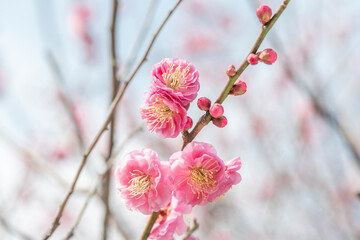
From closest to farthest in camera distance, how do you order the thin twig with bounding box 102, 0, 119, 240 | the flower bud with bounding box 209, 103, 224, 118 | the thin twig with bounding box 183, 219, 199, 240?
the flower bud with bounding box 209, 103, 224, 118 < the thin twig with bounding box 183, 219, 199, 240 < the thin twig with bounding box 102, 0, 119, 240

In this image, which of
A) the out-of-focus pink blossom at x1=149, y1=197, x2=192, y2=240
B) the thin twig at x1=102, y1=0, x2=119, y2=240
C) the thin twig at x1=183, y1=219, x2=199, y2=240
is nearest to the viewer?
the out-of-focus pink blossom at x1=149, y1=197, x2=192, y2=240

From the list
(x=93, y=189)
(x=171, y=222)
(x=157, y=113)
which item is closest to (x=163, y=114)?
(x=157, y=113)

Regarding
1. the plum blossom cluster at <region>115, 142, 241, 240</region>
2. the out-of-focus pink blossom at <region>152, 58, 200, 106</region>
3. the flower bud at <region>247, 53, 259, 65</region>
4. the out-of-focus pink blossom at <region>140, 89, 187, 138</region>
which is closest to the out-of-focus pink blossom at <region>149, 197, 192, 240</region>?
the plum blossom cluster at <region>115, 142, 241, 240</region>

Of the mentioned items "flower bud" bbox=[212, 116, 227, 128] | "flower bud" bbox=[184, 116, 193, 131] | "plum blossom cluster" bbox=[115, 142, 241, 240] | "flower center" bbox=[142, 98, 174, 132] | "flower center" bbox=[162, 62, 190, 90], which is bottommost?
"plum blossom cluster" bbox=[115, 142, 241, 240]

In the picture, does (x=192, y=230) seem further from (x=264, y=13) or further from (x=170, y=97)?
(x=264, y=13)

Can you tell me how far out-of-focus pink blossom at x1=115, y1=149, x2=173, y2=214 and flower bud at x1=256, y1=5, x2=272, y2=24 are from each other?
20.8 inches

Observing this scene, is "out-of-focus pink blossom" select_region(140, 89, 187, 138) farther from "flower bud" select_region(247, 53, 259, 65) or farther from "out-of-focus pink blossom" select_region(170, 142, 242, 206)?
"flower bud" select_region(247, 53, 259, 65)

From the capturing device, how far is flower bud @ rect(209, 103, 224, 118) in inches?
38.6

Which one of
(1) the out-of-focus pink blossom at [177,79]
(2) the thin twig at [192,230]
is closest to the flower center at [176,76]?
(1) the out-of-focus pink blossom at [177,79]

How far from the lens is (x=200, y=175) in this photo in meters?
1.14

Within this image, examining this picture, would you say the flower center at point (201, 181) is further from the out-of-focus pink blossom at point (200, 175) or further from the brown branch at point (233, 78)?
the brown branch at point (233, 78)

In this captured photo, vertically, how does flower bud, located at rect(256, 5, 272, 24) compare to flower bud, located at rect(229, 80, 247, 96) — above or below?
above

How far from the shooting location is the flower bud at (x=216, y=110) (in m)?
0.98

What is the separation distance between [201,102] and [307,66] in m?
2.87
